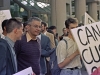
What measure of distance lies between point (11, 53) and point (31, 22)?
1.23m

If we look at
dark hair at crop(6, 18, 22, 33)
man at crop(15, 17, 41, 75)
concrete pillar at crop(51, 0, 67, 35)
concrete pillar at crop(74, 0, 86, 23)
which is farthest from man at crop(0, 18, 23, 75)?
concrete pillar at crop(74, 0, 86, 23)

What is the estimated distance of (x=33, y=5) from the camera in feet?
101

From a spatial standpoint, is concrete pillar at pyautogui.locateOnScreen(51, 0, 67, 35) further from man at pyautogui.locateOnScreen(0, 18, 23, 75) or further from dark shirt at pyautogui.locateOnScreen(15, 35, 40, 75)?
man at pyautogui.locateOnScreen(0, 18, 23, 75)

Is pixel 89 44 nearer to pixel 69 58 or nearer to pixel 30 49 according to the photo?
pixel 69 58

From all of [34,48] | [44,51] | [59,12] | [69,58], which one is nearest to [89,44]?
[69,58]

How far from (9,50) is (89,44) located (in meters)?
1.24

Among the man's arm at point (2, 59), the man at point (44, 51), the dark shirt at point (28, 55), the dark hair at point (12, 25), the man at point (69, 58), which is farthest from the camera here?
the man at point (44, 51)

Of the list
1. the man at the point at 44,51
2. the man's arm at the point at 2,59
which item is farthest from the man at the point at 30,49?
the man at the point at 44,51

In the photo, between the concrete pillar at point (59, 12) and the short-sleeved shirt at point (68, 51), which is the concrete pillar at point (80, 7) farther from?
the short-sleeved shirt at point (68, 51)

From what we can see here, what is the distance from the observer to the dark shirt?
5012mm

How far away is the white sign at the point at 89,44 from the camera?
4.46 meters

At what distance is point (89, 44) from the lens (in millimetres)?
4602

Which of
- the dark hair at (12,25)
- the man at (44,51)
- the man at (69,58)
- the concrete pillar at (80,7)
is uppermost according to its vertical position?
the dark hair at (12,25)

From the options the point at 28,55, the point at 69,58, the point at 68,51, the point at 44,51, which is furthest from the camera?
→ the point at 44,51
